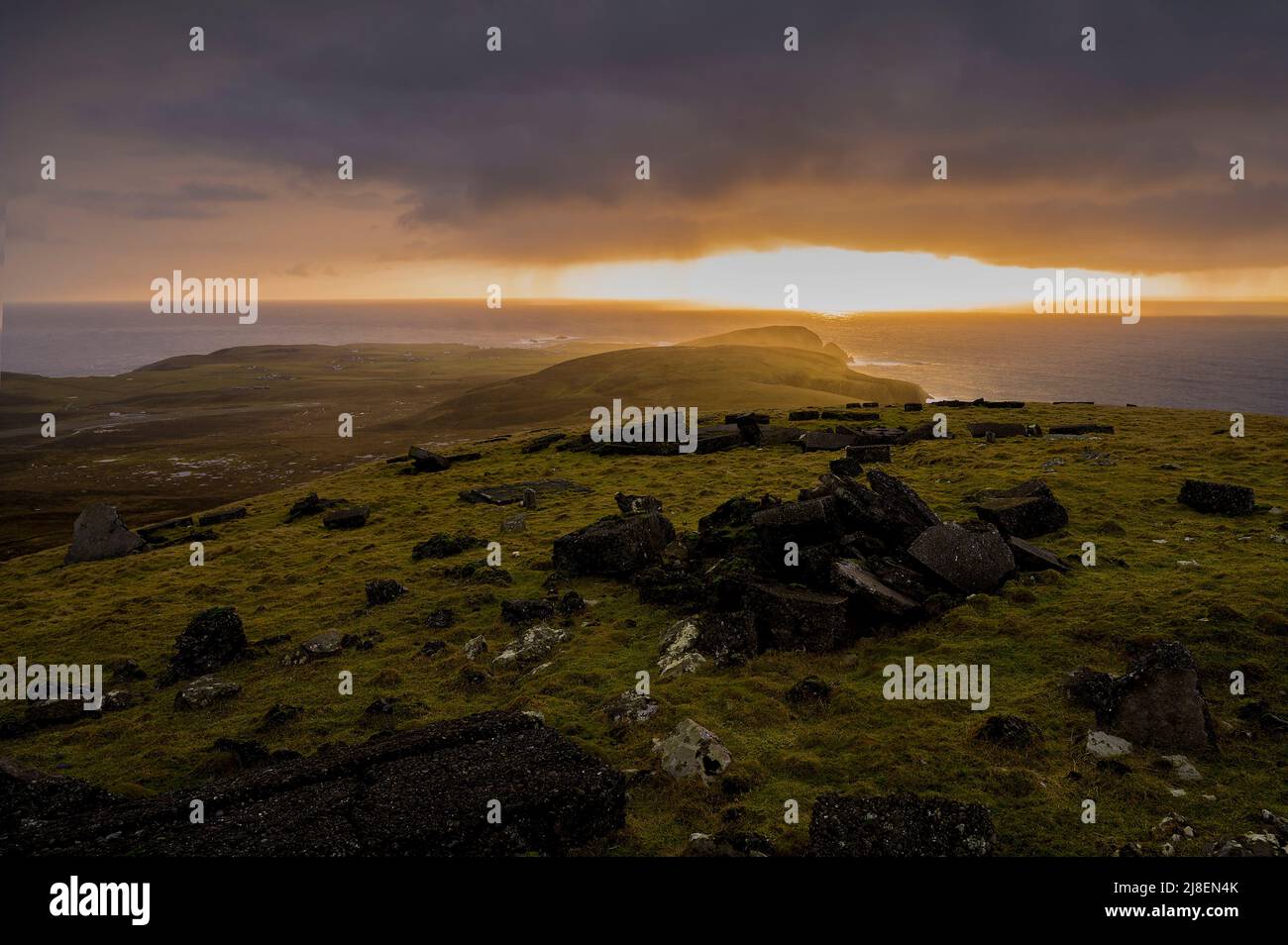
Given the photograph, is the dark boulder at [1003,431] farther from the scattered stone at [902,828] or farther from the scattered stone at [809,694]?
the scattered stone at [902,828]

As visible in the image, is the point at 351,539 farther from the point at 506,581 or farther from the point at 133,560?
the point at 506,581

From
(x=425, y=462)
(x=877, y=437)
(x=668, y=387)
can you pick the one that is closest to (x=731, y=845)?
(x=877, y=437)

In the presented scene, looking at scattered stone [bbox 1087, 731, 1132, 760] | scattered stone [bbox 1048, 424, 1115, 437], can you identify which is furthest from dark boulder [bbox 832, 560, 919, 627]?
scattered stone [bbox 1048, 424, 1115, 437]

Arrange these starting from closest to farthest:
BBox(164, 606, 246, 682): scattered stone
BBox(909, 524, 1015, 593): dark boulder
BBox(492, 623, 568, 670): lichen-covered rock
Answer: BBox(492, 623, 568, 670): lichen-covered rock
BBox(164, 606, 246, 682): scattered stone
BBox(909, 524, 1015, 593): dark boulder

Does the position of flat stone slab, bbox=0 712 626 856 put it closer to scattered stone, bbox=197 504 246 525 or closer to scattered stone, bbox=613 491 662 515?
scattered stone, bbox=613 491 662 515

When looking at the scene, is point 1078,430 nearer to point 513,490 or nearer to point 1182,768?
point 513,490

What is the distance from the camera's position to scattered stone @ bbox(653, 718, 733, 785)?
31.9ft

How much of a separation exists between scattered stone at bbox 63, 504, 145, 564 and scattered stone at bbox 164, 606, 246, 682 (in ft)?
54.8

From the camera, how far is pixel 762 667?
1330 centimetres

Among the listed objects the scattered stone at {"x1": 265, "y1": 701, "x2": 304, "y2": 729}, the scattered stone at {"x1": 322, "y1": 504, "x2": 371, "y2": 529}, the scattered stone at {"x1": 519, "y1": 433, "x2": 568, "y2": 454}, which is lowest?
the scattered stone at {"x1": 265, "y1": 701, "x2": 304, "y2": 729}

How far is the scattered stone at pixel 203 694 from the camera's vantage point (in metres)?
13.5

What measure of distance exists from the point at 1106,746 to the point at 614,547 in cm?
1190
